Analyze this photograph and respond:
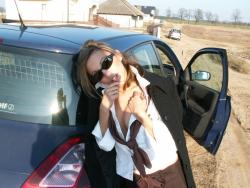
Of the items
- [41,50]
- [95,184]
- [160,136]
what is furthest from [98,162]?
[41,50]

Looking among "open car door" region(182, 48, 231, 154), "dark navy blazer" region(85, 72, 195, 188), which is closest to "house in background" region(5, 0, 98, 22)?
"open car door" region(182, 48, 231, 154)

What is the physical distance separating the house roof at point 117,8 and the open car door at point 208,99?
75.2 meters

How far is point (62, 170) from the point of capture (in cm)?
244

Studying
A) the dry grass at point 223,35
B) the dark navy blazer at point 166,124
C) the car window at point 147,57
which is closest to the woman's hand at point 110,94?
the dark navy blazer at point 166,124

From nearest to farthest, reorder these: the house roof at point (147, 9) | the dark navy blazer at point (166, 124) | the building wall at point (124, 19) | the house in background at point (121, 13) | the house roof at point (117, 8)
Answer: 1. the dark navy blazer at point (166, 124)
2. the building wall at point (124, 19)
3. the house in background at point (121, 13)
4. the house roof at point (117, 8)
5. the house roof at point (147, 9)

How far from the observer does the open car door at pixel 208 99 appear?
3945mm

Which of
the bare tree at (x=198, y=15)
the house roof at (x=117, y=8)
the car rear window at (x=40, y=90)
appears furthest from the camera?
the bare tree at (x=198, y=15)

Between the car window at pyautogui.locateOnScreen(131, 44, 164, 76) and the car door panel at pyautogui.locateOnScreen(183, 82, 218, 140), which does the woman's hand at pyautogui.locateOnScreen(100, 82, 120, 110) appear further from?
the car door panel at pyautogui.locateOnScreen(183, 82, 218, 140)

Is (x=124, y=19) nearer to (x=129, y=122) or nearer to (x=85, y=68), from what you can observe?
(x=85, y=68)

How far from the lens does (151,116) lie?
2.53m

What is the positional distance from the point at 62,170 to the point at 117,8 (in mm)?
81017

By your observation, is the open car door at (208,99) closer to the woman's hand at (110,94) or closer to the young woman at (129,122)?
the young woman at (129,122)

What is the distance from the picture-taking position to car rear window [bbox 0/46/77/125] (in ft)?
9.04

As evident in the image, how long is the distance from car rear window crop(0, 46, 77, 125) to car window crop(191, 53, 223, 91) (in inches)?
73.5
